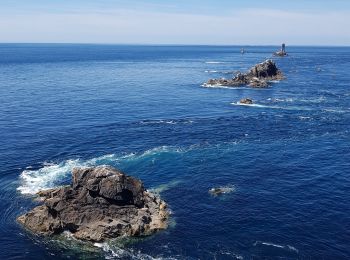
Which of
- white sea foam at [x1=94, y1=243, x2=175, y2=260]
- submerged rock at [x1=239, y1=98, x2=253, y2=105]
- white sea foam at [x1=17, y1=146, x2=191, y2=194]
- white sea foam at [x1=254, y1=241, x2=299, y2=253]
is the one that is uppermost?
submerged rock at [x1=239, y1=98, x2=253, y2=105]

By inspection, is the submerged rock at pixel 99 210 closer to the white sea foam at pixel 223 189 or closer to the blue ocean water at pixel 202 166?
the blue ocean water at pixel 202 166

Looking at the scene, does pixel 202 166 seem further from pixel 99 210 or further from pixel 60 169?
pixel 60 169

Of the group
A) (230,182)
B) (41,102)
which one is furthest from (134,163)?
(41,102)

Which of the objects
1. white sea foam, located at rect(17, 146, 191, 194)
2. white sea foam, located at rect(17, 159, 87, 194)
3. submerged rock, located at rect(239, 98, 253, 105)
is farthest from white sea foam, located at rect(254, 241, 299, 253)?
submerged rock, located at rect(239, 98, 253, 105)

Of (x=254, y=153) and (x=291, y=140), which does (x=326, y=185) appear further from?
(x=291, y=140)

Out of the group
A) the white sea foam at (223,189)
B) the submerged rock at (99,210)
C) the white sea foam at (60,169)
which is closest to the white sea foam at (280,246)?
the submerged rock at (99,210)

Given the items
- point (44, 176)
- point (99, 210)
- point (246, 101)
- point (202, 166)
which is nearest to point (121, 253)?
point (99, 210)

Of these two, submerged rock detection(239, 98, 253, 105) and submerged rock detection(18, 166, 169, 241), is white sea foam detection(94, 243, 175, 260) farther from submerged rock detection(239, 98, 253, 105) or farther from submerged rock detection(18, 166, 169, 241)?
submerged rock detection(239, 98, 253, 105)
